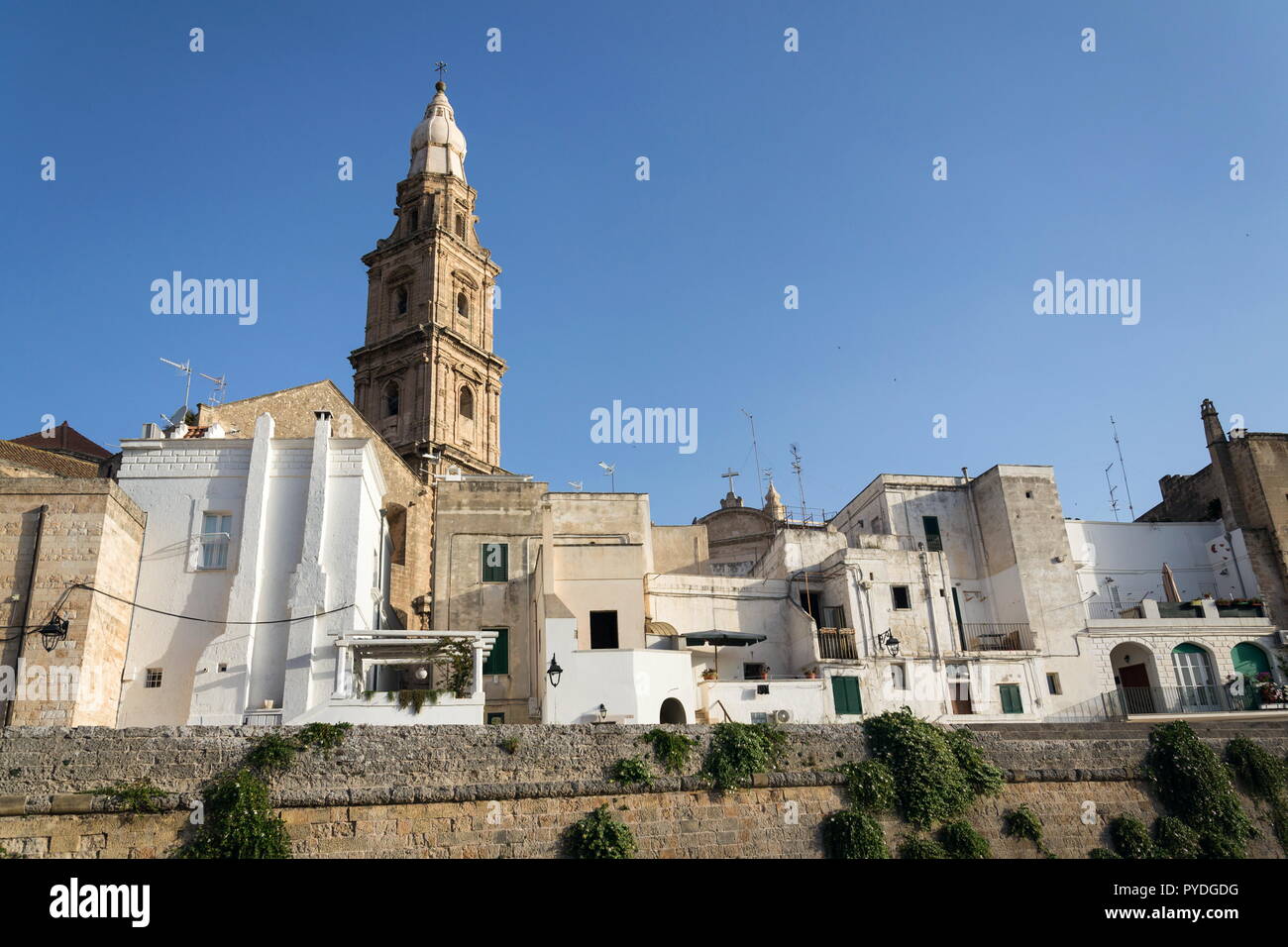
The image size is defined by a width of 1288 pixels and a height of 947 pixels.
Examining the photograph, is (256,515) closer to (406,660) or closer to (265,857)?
(406,660)

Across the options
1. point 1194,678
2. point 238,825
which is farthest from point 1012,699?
point 238,825

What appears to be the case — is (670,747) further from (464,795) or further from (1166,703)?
(1166,703)

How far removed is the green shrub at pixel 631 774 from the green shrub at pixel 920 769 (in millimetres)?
4396

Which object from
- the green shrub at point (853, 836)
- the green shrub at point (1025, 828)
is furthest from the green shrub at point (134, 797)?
the green shrub at point (1025, 828)

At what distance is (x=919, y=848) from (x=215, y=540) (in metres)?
16.2

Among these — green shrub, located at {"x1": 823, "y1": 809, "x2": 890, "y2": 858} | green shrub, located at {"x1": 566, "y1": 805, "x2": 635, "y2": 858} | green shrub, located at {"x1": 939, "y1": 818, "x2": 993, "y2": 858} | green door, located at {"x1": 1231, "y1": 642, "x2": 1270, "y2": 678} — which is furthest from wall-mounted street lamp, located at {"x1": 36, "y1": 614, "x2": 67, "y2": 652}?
green door, located at {"x1": 1231, "y1": 642, "x2": 1270, "y2": 678}

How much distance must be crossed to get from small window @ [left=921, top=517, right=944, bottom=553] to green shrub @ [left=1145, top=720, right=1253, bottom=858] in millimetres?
16731

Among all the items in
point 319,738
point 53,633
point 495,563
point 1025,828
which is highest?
point 495,563

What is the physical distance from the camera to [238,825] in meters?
13.9

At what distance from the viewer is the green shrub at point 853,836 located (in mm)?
16047
